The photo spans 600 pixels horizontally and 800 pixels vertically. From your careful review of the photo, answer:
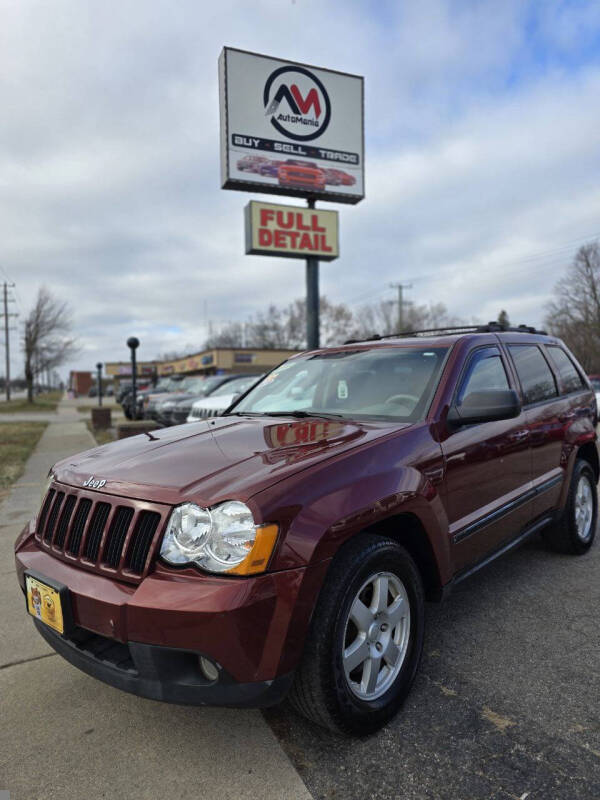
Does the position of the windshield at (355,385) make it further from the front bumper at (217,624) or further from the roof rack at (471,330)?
the front bumper at (217,624)

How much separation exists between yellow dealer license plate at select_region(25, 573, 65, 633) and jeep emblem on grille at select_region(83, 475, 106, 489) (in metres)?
0.43

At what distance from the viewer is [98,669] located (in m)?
2.09

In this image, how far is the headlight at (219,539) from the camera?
196cm

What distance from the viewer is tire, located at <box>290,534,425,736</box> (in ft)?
6.76

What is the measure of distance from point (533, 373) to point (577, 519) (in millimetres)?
1271

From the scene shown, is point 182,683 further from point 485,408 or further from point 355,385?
point 355,385

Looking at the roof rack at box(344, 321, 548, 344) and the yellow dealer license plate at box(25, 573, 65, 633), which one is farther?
the roof rack at box(344, 321, 548, 344)

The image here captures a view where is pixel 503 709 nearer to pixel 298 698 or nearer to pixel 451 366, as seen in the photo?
pixel 298 698

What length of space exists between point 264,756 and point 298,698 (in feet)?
1.04

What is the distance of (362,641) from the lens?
225 cm

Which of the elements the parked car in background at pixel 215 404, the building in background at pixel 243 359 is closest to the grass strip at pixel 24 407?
the building in background at pixel 243 359

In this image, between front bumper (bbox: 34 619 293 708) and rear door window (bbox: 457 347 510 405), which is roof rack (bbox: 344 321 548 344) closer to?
rear door window (bbox: 457 347 510 405)

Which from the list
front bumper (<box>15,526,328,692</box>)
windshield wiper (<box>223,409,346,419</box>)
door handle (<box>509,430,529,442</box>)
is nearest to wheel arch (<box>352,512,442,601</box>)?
front bumper (<box>15,526,328,692</box>)

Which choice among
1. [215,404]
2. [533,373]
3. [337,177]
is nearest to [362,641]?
[533,373]
